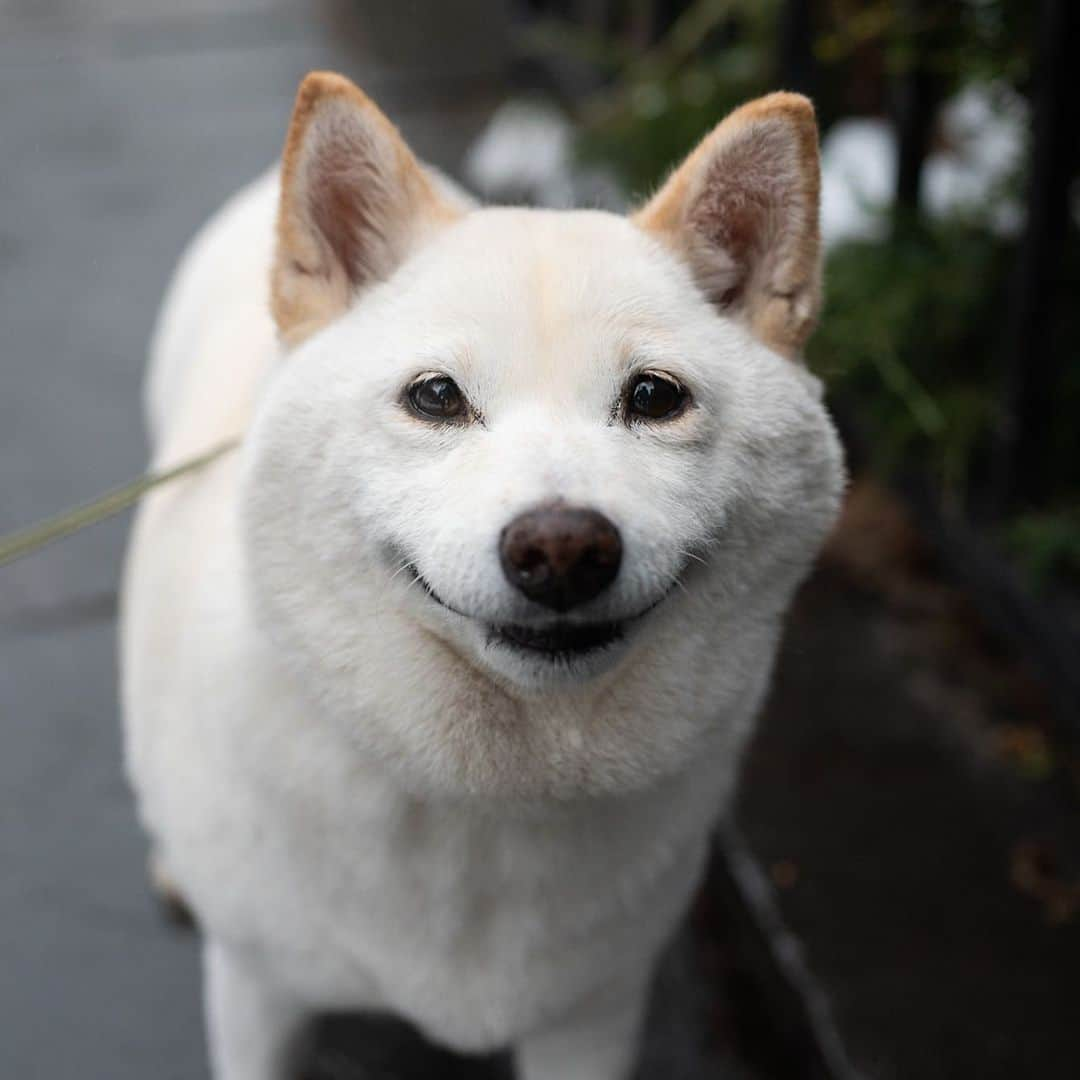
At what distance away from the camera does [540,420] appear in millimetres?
1711

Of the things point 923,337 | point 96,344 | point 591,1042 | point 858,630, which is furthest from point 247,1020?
point 96,344

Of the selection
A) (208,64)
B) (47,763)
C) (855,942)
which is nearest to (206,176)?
(208,64)

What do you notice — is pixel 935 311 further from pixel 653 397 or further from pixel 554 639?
pixel 554 639

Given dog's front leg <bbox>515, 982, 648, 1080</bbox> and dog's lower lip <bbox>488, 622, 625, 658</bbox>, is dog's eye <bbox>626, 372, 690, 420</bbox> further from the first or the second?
dog's front leg <bbox>515, 982, 648, 1080</bbox>

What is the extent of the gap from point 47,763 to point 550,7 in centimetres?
566

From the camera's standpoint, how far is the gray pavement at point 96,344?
9.77 ft

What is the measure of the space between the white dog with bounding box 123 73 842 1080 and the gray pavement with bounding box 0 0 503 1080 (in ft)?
2.76

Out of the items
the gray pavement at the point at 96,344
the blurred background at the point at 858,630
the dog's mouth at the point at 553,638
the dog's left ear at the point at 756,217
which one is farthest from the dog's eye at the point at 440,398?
the gray pavement at the point at 96,344

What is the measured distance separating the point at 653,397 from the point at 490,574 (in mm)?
352

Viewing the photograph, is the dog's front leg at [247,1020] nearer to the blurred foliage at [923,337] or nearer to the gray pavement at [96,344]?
the gray pavement at [96,344]

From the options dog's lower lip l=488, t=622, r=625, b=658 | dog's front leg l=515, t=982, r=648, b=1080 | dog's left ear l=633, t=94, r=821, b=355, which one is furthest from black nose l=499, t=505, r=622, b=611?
dog's front leg l=515, t=982, r=648, b=1080

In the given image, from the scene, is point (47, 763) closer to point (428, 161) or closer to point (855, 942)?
point (855, 942)

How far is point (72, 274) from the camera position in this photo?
5.73m

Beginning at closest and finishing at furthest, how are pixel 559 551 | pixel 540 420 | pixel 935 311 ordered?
pixel 559 551
pixel 540 420
pixel 935 311
